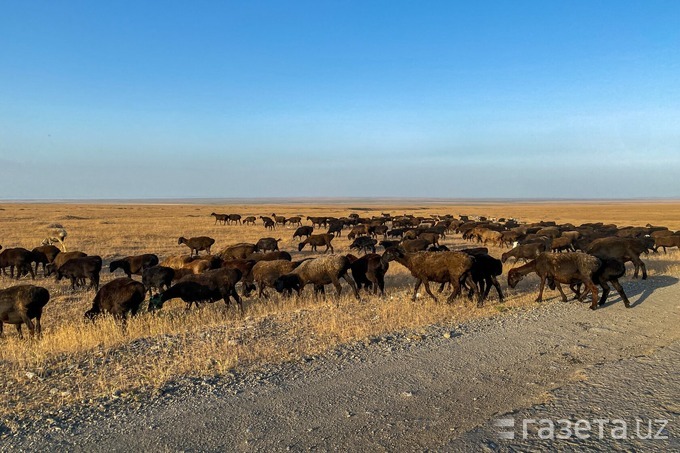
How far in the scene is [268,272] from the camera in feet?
45.6

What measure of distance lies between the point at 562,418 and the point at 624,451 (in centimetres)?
69

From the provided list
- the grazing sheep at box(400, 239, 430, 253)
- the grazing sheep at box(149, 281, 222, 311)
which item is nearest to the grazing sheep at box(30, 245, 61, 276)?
the grazing sheep at box(149, 281, 222, 311)

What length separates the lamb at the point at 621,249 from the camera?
1481 centimetres

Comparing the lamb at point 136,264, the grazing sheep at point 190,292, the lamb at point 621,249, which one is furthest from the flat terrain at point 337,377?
the lamb at point 136,264

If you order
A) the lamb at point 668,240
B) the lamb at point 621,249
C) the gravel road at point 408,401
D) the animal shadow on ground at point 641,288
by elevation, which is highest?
the lamb at point 621,249

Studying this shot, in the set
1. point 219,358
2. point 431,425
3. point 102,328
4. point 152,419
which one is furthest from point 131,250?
point 431,425

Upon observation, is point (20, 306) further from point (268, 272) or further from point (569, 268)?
point (569, 268)

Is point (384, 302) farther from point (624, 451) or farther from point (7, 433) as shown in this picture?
point (7, 433)

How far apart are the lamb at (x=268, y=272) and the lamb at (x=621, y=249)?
9.98 m

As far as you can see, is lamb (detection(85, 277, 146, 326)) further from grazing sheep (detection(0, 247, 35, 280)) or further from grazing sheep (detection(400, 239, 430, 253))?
grazing sheep (detection(400, 239, 430, 253))

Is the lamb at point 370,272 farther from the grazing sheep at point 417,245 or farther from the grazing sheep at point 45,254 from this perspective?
the grazing sheep at point 45,254

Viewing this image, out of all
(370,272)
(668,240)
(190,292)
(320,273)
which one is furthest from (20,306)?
(668,240)

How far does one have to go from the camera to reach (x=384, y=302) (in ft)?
38.1

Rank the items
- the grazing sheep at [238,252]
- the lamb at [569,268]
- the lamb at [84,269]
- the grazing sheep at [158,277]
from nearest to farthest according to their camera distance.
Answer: the lamb at [569,268] < the grazing sheep at [158,277] < the lamb at [84,269] < the grazing sheep at [238,252]
